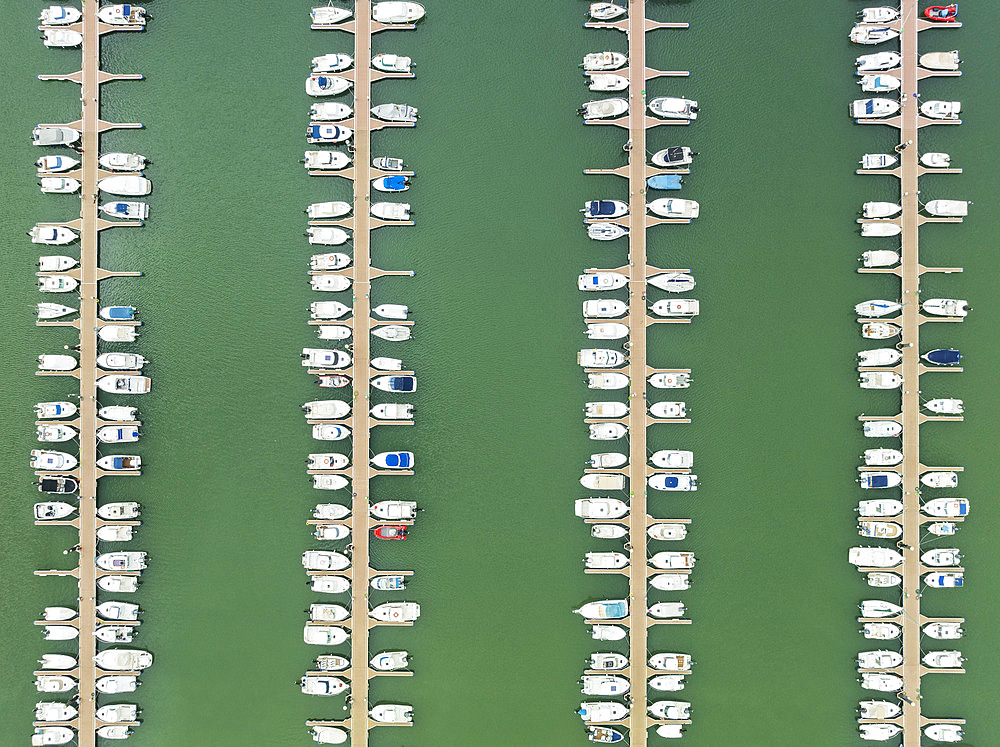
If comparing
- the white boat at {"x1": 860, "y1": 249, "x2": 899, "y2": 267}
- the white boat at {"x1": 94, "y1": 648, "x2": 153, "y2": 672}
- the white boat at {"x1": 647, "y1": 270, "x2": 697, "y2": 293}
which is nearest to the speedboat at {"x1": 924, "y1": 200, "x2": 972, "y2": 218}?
the white boat at {"x1": 860, "y1": 249, "x2": 899, "y2": 267}

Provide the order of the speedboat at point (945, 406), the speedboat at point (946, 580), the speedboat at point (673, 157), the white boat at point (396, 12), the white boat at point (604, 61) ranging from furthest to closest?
the white boat at point (396, 12)
the white boat at point (604, 61)
the speedboat at point (673, 157)
the speedboat at point (945, 406)
the speedboat at point (946, 580)

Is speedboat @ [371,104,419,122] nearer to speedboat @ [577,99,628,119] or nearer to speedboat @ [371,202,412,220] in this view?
speedboat @ [371,202,412,220]

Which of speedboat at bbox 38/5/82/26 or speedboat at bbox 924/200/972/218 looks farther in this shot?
speedboat at bbox 38/5/82/26

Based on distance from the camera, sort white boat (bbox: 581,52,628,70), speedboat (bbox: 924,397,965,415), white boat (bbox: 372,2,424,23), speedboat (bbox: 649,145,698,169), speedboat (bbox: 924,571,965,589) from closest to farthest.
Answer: speedboat (bbox: 924,571,965,589) → speedboat (bbox: 924,397,965,415) → speedboat (bbox: 649,145,698,169) → white boat (bbox: 581,52,628,70) → white boat (bbox: 372,2,424,23)

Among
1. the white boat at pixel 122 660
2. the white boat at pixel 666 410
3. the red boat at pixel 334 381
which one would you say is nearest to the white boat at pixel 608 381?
the white boat at pixel 666 410

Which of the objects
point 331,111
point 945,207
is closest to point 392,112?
point 331,111

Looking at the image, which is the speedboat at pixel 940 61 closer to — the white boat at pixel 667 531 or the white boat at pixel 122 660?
the white boat at pixel 667 531

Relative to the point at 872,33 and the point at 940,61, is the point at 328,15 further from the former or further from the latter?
the point at 940,61
